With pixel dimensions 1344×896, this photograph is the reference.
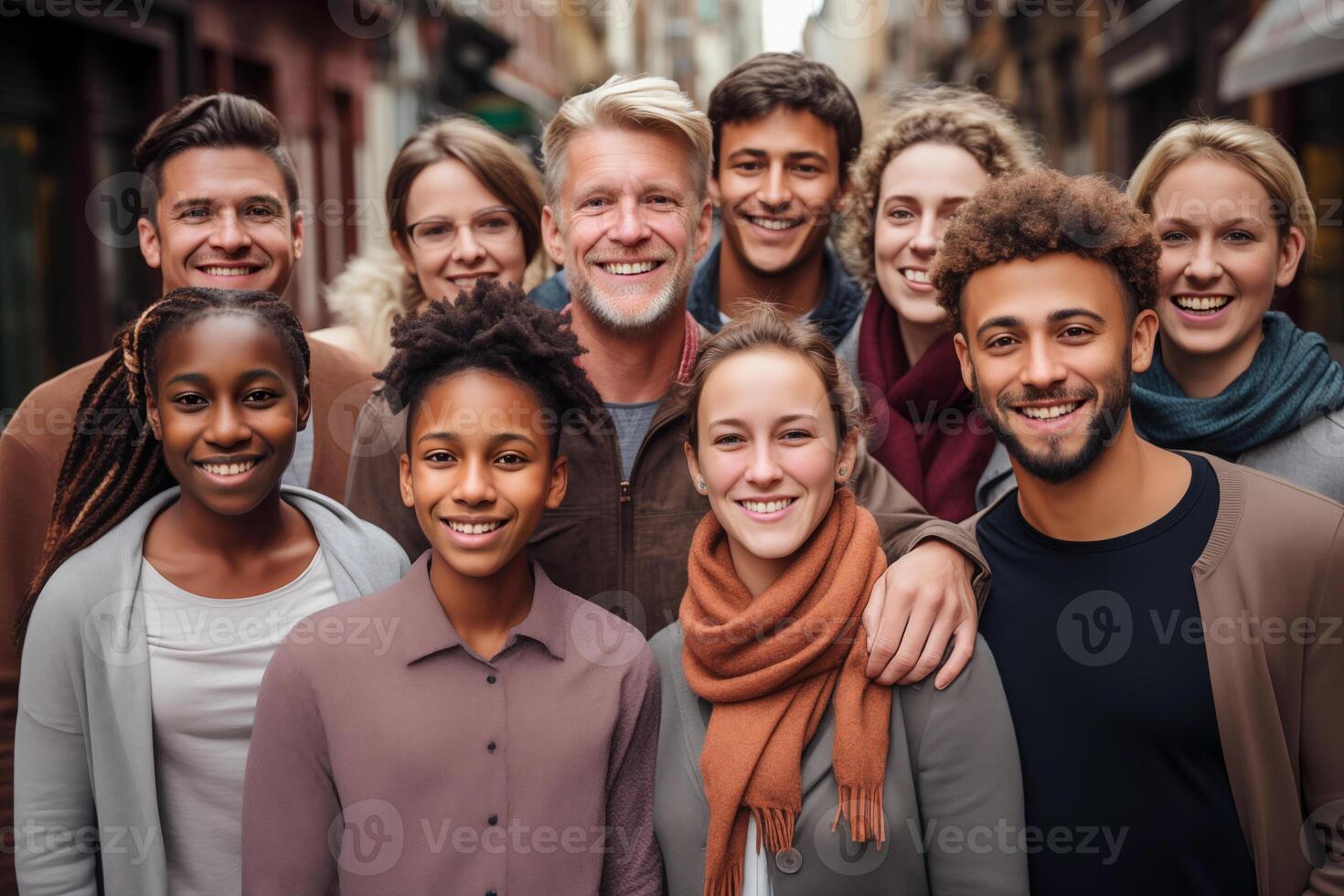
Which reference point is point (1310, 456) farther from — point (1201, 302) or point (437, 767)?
point (437, 767)

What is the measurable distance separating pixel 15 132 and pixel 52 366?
1.74 metres

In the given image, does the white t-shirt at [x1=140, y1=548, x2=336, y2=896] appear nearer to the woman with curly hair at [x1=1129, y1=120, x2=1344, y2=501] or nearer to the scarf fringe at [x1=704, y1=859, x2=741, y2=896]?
the scarf fringe at [x1=704, y1=859, x2=741, y2=896]

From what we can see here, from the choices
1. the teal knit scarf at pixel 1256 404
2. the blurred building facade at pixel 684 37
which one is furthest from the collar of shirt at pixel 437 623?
the blurred building facade at pixel 684 37

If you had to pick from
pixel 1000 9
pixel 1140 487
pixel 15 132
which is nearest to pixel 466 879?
pixel 1140 487

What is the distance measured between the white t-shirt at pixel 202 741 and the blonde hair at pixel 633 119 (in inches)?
62.5

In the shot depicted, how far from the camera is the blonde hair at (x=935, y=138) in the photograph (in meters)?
3.58

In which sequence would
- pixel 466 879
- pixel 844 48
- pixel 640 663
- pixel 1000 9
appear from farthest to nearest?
pixel 844 48 < pixel 1000 9 < pixel 640 663 < pixel 466 879

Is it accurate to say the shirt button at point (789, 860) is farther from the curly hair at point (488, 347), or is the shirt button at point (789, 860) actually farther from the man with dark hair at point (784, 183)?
the man with dark hair at point (784, 183)

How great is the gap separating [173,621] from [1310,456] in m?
2.69

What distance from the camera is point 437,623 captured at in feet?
8.14

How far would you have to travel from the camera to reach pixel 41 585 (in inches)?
106

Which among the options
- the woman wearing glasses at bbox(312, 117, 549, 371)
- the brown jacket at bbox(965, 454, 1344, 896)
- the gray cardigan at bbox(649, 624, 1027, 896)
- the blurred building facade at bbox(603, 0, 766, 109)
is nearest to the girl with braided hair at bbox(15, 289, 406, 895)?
the gray cardigan at bbox(649, 624, 1027, 896)

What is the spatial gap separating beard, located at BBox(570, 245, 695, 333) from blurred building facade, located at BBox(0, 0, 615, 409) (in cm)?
109

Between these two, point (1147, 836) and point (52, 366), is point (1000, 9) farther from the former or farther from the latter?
point (1147, 836)
